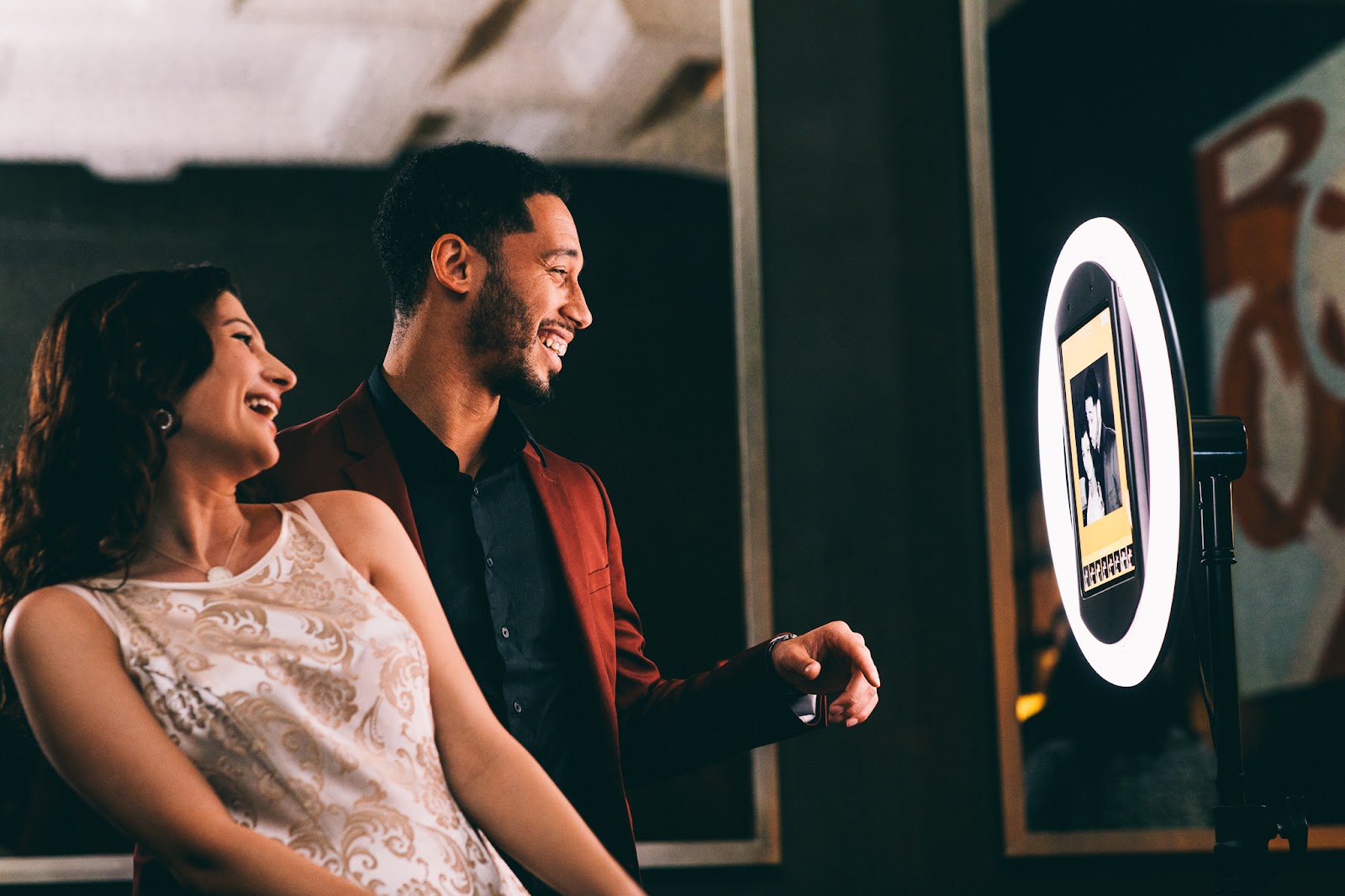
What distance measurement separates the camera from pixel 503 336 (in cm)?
150

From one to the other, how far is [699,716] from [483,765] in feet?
1.25

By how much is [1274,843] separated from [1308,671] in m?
0.27

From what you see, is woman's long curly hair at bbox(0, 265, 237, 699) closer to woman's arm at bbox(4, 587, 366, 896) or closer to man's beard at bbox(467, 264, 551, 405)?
woman's arm at bbox(4, 587, 366, 896)

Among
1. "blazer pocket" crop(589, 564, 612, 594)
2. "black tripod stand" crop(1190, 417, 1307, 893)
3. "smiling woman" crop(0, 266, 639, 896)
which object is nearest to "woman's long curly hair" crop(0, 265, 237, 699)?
"smiling woman" crop(0, 266, 639, 896)

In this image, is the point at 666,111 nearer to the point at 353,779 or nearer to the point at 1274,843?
the point at 353,779

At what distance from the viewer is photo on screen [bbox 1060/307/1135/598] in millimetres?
1274

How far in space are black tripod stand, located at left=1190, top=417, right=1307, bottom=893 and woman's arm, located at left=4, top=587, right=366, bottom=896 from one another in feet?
2.65

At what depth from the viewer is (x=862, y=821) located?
191cm

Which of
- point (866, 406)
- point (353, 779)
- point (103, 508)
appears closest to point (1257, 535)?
point (866, 406)

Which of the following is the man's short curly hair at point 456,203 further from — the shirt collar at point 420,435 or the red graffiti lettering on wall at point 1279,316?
the red graffiti lettering on wall at point 1279,316

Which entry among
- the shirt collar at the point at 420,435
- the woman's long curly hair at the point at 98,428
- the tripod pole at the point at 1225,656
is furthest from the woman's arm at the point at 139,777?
the tripod pole at the point at 1225,656

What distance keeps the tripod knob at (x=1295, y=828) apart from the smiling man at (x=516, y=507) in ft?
1.40

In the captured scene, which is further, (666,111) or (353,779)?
(666,111)

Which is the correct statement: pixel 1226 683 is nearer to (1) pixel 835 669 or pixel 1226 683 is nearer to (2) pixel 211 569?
(1) pixel 835 669
